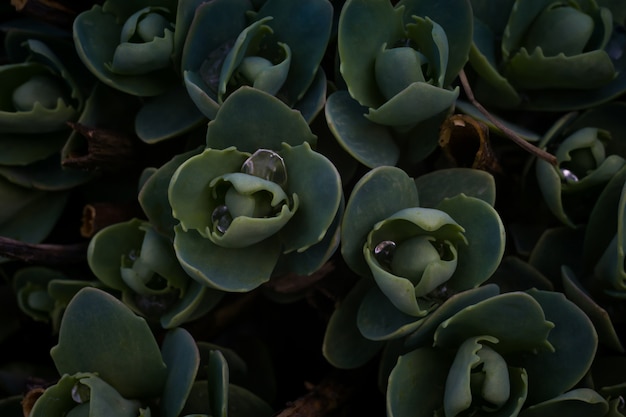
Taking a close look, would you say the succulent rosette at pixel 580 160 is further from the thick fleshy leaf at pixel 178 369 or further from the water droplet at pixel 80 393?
the water droplet at pixel 80 393

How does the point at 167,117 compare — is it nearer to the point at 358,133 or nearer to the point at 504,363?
the point at 358,133

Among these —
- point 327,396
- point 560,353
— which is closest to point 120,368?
point 327,396

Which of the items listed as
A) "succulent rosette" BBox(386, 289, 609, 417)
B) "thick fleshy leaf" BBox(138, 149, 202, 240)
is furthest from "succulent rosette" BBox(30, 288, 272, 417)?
"succulent rosette" BBox(386, 289, 609, 417)

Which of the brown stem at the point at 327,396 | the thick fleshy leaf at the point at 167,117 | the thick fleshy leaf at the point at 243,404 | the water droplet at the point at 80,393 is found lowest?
the brown stem at the point at 327,396

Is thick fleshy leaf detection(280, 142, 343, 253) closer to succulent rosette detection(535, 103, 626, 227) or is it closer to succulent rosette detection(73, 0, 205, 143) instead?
succulent rosette detection(73, 0, 205, 143)

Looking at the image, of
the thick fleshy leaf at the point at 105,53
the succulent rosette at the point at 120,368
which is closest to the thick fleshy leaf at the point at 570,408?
the succulent rosette at the point at 120,368

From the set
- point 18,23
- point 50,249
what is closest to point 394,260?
point 50,249
